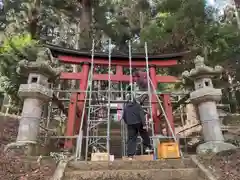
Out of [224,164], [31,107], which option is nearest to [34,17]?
[31,107]

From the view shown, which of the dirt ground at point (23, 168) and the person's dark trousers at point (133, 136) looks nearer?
the dirt ground at point (23, 168)

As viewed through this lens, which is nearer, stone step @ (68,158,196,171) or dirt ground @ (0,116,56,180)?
dirt ground @ (0,116,56,180)

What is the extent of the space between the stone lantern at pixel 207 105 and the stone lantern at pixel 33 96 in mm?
3779

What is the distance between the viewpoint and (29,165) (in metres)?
4.12

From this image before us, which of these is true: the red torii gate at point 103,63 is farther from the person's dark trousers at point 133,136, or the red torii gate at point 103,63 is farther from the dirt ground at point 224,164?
the dirt ground at point 224,164

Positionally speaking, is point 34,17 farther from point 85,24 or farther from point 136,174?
point 136,174

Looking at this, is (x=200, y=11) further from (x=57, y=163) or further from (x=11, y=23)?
(x=11, y=23)

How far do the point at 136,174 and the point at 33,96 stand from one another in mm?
3141

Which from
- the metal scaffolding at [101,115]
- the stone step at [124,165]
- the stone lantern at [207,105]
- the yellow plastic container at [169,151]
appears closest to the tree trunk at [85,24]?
the metal scaffolding at [101,115]

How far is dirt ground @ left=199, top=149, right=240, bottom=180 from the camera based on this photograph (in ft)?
12.5

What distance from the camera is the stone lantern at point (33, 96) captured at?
5.23 metres

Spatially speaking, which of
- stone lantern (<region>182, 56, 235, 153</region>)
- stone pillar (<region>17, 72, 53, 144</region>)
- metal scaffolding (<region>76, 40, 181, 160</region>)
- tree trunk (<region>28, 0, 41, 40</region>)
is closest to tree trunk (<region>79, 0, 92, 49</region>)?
tree trunk (<region>28, 0, 41, 40</region>)

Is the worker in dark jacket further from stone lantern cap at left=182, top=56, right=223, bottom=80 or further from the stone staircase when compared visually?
stone lantern cap at left=182, top=56, right=223, bottom=80

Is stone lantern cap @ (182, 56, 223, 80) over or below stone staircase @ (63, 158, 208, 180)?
over
